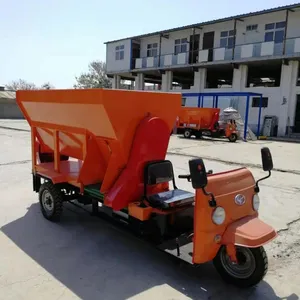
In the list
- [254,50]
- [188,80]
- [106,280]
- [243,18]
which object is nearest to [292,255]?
[106,280]

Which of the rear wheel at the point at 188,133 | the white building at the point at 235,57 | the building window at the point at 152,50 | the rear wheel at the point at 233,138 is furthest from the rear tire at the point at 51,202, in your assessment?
the building window at the point at 152,50

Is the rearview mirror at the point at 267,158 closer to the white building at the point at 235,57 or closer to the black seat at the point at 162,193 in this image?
the black seat at the point at 162,193

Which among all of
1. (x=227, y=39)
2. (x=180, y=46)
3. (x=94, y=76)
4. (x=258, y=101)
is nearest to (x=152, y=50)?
(x=180, y=46)

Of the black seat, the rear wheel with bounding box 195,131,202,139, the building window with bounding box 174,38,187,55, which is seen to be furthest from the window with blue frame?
the black seat

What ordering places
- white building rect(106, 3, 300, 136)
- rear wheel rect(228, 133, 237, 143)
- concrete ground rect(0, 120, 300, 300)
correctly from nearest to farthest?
concrete ground rect(0, 120, 300, 300), rear wheel rect(228, 133, 237, 143), white building rect(106, 3, 300, 136)

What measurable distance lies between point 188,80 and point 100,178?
31407 mm

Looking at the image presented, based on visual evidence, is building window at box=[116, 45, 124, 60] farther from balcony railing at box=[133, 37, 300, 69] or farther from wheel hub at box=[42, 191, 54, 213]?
wheel hub at box=[42, 191, 54, 213]

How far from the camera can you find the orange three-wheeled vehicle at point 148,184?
274 centimetres

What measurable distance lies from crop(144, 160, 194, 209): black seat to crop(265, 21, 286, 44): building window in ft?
70.2

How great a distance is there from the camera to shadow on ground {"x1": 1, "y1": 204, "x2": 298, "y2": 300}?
112 inches

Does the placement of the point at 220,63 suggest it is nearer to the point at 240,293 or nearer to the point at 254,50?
the point at 254,50

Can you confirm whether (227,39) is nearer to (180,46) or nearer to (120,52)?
(180,46)

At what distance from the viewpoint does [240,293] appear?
111 inches

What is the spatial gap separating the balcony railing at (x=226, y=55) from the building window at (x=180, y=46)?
1.21 metres
